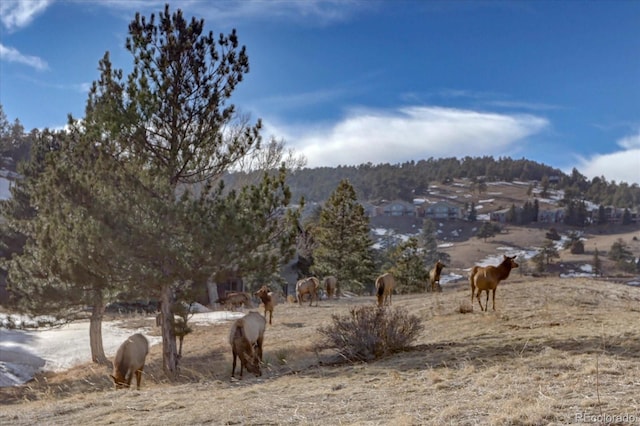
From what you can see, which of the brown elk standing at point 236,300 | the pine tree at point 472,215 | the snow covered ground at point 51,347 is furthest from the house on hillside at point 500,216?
the snow covered ground at point 51,347

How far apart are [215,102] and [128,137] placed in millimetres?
2035

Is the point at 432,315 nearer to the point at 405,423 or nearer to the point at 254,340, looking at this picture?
the point at 254,340

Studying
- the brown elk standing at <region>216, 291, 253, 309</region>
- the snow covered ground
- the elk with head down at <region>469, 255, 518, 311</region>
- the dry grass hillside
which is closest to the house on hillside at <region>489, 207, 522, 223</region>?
the brown elk standing at <region>216, 291, 253, 309</region>

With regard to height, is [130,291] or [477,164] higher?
[477,164]

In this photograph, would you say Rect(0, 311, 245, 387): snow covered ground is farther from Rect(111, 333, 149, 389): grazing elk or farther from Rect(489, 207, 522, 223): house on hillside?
Rect(489, 207, 522, 223): house on hillside

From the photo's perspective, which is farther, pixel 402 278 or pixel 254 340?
pixel 402 278

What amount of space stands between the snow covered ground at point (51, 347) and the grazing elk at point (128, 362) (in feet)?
18.7

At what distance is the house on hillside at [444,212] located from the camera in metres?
134

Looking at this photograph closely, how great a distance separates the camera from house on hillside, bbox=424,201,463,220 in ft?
438

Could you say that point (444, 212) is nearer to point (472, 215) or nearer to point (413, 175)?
point (472, 215)

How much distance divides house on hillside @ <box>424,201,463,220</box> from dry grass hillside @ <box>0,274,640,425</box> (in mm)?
122672

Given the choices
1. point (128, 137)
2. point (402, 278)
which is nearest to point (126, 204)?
point (128, 137)

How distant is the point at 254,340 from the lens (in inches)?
426

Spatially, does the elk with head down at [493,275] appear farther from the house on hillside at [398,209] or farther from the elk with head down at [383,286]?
the house on hillside at [398,209]
